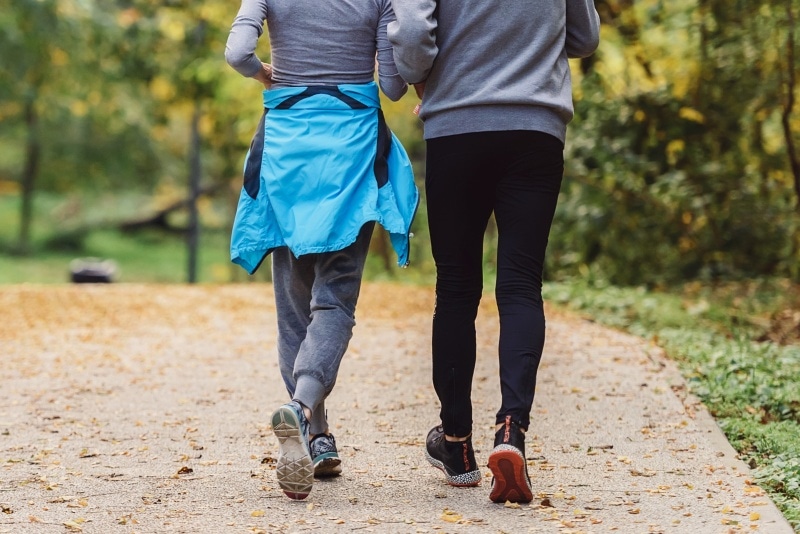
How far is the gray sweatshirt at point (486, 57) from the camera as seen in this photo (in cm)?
328

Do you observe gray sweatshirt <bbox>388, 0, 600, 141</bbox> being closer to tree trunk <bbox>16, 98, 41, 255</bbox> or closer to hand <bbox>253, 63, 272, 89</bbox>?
hand <bbox>253, 63, 272, 89</bbox>

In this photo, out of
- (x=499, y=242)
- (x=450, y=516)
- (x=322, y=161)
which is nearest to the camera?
(x=450, y=516)

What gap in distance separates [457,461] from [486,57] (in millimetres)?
1319

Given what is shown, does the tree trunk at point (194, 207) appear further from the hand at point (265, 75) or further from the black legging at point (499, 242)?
the black legging at point (499, 242)

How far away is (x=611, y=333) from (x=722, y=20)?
2906 mm

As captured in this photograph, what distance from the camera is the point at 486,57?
10.9ft

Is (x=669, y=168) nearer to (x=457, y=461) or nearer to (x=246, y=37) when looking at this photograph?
(x=457, y=461)

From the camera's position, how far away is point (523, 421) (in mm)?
3256

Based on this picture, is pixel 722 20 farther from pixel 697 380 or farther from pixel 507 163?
pixel 507 163

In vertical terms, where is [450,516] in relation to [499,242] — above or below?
below

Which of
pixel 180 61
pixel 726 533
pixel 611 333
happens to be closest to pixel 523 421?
pixel 726 533

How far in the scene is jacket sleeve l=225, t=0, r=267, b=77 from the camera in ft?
11.4

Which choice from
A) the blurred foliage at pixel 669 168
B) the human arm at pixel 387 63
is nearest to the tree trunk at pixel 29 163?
the blurred foliage at pixel 669 168

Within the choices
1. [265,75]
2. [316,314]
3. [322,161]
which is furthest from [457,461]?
[265,75]
